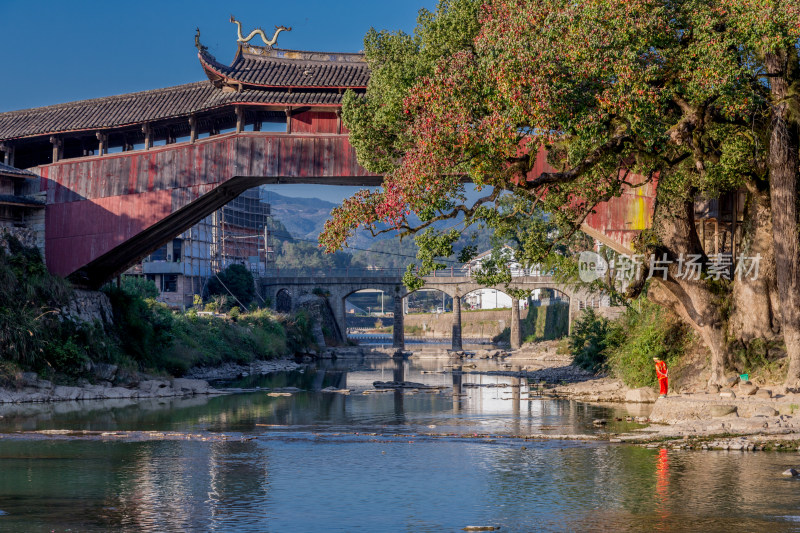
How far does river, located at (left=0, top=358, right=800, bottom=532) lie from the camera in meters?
10.1

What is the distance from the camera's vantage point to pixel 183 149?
28.7 meters

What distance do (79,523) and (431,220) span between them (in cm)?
1028

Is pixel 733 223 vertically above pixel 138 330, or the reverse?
pixel 733 223

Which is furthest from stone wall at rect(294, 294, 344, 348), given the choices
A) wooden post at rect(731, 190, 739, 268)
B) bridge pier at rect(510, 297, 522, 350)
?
wooden post at rect(731, 190, 739, 268)

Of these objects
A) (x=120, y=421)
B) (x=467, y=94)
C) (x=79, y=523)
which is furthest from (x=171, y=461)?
(x=467, y=94)

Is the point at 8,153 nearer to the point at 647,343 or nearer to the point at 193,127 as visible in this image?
the point at 193,127

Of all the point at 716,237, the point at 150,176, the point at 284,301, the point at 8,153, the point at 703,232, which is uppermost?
the point at 8,153

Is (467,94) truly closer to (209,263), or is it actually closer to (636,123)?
(636,123)

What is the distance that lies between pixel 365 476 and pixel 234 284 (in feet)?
171

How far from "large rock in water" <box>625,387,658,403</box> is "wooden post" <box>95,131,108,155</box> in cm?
1929

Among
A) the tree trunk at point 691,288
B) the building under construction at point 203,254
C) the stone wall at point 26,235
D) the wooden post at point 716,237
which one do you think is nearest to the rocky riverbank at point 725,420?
the tree trunk at point 691,288

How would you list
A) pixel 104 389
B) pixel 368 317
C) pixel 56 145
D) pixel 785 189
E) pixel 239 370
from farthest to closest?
pixel 368 317 < pixel 239 370 < pixel 56 145 < pixel 104 389 < pixel 785 189

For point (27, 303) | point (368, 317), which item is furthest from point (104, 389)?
point (368, 317)

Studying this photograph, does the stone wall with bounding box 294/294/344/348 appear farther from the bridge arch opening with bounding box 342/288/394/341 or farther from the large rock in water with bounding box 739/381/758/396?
the large rock in water with bounding box 739/381/758/396
